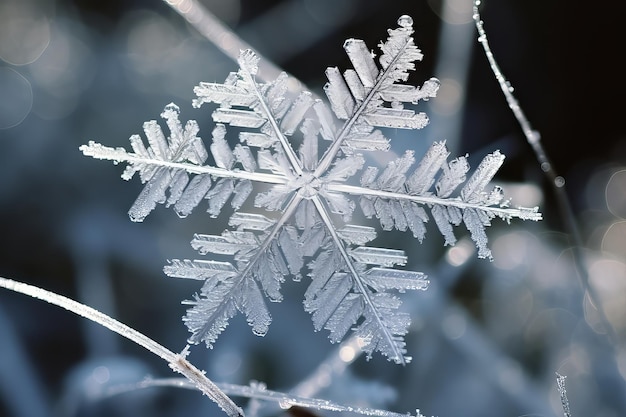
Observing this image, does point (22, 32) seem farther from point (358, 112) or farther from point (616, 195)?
point (616, 195)

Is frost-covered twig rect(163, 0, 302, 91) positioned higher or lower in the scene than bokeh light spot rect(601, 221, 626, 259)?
lower

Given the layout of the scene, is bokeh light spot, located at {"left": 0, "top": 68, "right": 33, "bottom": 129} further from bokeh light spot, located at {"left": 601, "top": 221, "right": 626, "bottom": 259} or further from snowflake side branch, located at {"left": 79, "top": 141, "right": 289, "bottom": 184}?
bokeh light spot, located at {"left": 601, "top": 221, "right": 626, "bottom": 259}

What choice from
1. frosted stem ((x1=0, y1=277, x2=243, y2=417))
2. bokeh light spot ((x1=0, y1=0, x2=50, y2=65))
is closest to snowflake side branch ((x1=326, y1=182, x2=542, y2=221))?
frosted stem ((x1=0, y1=277, x2=243, y2=417))

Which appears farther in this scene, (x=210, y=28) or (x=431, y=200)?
(x=210, y=28)

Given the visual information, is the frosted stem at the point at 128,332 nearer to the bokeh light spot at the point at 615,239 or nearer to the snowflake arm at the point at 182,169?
the snowflake arm at the point at 182,169

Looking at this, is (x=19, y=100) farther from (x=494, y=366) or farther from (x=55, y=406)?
(x=494, y=366)

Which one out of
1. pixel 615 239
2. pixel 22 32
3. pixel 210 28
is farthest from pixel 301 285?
pixel 22 32

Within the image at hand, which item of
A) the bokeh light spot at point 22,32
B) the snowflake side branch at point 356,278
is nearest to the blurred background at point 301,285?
the bokeh light spot at point 22,32
